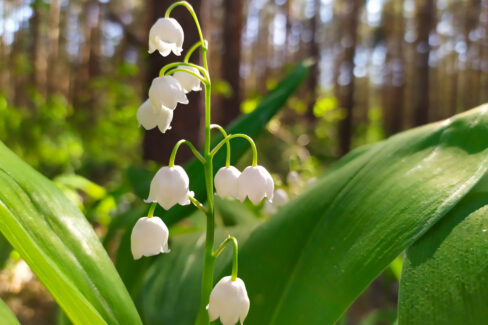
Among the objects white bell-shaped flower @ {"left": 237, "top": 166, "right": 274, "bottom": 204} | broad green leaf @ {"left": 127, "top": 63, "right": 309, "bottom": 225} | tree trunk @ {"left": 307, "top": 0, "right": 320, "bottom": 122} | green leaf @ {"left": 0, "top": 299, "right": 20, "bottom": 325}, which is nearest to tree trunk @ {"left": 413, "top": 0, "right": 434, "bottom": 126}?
tree trunk @ {"left": 307, "top": 0, "right": 320, "bottom": 122}

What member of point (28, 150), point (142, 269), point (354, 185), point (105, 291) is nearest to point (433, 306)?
point (354, 185)

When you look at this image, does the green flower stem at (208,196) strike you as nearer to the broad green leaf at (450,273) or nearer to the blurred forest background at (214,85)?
the broad green leaf at (450,273)

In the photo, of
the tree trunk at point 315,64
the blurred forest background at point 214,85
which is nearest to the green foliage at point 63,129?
the blurred forest background at point 214,85

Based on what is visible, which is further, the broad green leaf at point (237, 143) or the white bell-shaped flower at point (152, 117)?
the broad green leaf at point (237, 143)

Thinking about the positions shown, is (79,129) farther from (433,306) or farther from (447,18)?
(447,18)

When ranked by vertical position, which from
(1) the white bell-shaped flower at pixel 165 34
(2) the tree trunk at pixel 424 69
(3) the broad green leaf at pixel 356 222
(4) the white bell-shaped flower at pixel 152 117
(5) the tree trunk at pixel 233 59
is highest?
(1) the white bell-shaped flower at pixel 165 34

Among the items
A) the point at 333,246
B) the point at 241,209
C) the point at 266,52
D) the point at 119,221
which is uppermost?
the point at 333,246

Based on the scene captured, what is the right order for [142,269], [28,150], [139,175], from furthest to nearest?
[28,150]
[139,175]
[142,269]
